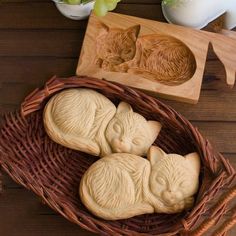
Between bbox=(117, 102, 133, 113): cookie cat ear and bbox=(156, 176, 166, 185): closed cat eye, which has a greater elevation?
bbox=(117, 102, 133, 113): cookie cat ear

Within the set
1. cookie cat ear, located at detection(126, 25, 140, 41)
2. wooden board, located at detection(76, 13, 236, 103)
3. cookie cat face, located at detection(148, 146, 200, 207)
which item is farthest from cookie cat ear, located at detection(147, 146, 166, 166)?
cookie cat ear, located at detection(126, 25, 140, 41)

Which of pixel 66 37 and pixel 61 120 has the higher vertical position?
pixel 66 37

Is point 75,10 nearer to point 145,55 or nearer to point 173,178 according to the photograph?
point 145,55

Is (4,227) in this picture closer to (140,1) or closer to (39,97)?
(39,97)

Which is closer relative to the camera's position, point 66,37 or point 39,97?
point 39,97

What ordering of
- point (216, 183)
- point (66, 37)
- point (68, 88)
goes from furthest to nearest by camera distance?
point (66, 37) → point (68, 88) → point (216, 183)

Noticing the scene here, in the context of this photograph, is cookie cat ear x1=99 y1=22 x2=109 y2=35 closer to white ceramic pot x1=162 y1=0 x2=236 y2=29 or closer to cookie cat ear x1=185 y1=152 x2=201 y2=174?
white ceramic pot x1=162 y1=0 x2=236 y2=29

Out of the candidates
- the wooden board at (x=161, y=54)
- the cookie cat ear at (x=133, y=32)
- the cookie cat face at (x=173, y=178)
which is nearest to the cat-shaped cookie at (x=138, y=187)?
the cookie cat face at (x=173, y=178)

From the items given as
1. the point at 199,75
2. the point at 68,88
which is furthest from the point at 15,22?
the point at 199,75
